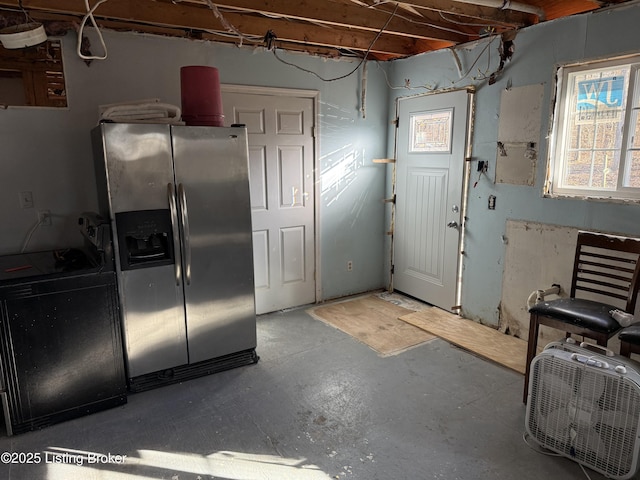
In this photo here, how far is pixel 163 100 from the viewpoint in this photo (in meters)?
3.23

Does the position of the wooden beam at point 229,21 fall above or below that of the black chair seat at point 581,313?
above

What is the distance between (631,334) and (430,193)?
2.16 metres

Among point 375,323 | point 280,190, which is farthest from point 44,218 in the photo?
point 375,323

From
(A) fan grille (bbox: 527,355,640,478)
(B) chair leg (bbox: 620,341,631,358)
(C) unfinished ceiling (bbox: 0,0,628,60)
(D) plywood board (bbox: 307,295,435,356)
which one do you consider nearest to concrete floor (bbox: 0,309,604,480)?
(A) fan grille (bbox: 527,355,640,478)

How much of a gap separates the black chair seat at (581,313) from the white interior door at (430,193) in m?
1.39

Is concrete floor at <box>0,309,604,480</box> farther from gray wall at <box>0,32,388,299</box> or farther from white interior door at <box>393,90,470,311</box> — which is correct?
gray wall at <box>0,32,388,299</box>

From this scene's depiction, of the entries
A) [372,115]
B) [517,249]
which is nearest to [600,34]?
[517,249]

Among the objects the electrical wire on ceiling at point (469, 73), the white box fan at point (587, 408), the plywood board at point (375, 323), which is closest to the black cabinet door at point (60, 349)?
the plywood board at point (375, 323)

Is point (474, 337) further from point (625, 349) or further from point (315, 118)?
point (315, 118)

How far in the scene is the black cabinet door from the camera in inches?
87.8

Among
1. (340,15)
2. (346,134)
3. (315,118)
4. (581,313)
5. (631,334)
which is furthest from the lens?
(346,134)

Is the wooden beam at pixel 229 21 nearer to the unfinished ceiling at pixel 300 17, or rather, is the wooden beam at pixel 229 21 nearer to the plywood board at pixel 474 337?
the unfinished ceiling at pixel 300 17

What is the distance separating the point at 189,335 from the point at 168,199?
923 mm

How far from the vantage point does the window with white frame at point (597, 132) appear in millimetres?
2627
